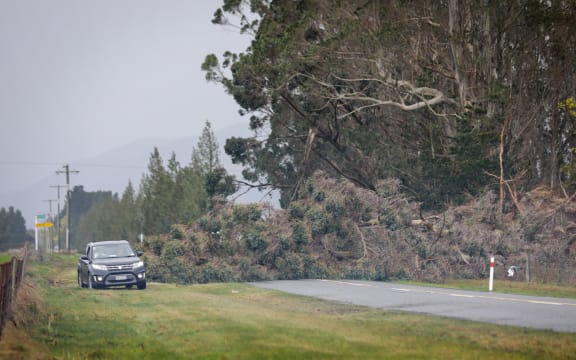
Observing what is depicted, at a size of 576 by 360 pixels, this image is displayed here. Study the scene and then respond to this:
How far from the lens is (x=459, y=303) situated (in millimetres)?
20391

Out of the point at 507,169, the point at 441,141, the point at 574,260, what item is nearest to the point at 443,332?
the point at 574,260

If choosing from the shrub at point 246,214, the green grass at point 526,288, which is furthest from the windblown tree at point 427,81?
the shrub at point 246,214

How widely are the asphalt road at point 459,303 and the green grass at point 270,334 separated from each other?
1032 millimetres

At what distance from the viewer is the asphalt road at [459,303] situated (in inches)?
657

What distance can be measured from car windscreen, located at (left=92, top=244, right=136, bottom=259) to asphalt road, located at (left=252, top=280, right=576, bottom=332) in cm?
500

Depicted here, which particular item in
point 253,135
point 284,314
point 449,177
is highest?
point 253,135

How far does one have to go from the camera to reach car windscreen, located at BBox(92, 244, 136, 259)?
95.8 ft

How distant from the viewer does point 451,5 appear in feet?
134

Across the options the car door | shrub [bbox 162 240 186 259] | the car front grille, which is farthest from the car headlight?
shrub [bbox 162 240 186 259]

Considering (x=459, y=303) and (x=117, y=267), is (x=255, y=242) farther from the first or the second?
(x=459, y=303)

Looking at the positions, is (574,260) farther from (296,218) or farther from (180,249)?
(180,249)

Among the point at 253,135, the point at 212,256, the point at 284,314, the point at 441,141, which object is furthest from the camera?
the point at 253,135

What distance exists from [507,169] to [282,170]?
64.0 feet

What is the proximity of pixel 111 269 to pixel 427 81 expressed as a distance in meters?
20.6
